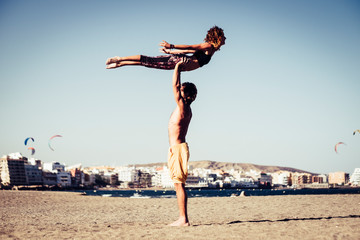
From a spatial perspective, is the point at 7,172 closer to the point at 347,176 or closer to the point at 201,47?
the point at 201,47

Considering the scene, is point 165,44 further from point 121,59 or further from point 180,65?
point 121,59

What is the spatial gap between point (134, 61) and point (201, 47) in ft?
3.78

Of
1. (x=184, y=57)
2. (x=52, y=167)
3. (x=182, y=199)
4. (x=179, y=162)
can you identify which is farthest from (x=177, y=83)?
(x=52, y=167)

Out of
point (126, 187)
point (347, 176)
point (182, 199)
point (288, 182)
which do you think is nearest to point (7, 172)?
point (126, 187)

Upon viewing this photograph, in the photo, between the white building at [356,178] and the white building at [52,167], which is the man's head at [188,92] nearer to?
the white building at [52,167]

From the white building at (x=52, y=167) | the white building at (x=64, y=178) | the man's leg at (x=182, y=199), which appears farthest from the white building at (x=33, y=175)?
the man's leg at (x=182, y=199)

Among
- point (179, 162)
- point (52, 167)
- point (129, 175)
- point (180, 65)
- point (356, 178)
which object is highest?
point (180, 65)

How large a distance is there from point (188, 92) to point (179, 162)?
4.10 ft

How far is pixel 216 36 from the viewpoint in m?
6.36

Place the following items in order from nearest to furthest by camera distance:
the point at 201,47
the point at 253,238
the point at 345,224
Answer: the point at 253,238, the point at 201,47, the point at 345,224

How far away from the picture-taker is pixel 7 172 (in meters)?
104

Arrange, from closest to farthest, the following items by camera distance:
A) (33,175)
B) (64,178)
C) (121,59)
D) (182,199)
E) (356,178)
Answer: (121,59) → (182,199) → (33,175) → (64,178) → (356,178)

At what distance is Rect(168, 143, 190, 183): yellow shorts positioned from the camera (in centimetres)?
655

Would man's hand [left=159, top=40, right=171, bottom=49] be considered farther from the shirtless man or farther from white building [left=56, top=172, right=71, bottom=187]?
white building [left=56, top=172, right=71, bottom=187]
